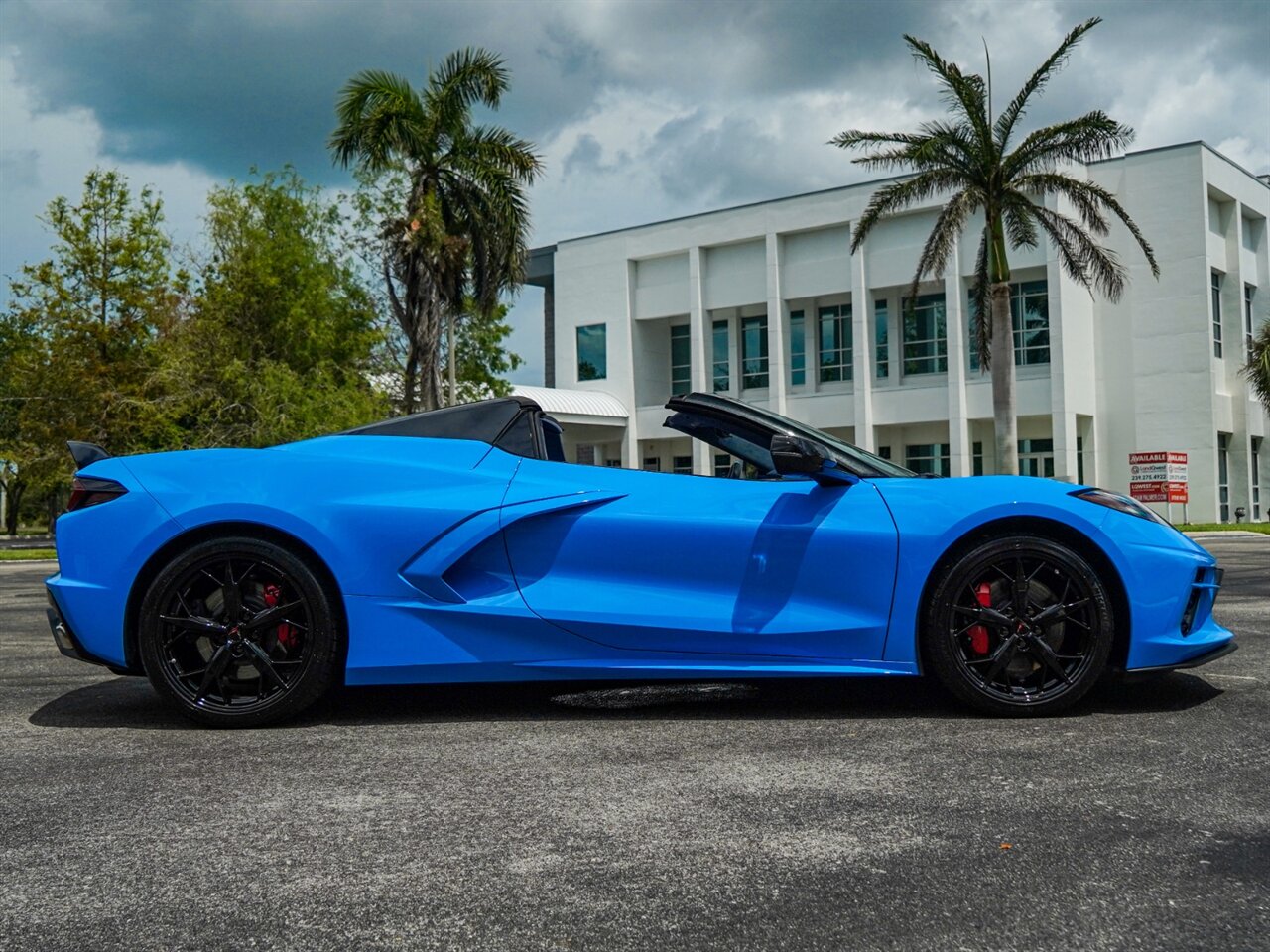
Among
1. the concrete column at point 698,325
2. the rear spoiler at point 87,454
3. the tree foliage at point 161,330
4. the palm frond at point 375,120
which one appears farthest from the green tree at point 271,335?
the rear spoiler at point 87,454

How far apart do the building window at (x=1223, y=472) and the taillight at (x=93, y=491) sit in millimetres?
42198

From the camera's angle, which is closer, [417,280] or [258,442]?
[417,280]

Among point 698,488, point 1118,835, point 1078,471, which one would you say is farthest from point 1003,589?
point 1078,471

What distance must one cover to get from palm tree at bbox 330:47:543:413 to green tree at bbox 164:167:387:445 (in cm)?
573

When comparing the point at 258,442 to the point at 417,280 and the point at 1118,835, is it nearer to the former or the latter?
the point at 417,280

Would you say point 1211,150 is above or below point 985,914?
above

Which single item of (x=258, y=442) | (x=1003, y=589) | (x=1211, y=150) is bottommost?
(x=1003, y=589)

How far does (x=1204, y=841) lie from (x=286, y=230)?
36859 millimetres

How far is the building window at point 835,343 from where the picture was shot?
4466cm

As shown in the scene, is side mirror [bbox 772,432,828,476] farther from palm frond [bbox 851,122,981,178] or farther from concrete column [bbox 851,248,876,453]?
concrete column [bbox 851,248,876,453]

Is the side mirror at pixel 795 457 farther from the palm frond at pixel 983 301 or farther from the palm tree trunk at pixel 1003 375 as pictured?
the palm frond at pixel 983 301

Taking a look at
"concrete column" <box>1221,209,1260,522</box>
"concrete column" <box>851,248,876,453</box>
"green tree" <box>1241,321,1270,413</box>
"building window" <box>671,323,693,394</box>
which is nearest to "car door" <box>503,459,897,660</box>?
"concrete column" <box>851,248,876,453</box>

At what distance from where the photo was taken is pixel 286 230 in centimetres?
3656

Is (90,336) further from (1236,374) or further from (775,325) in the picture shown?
(1236,374)
